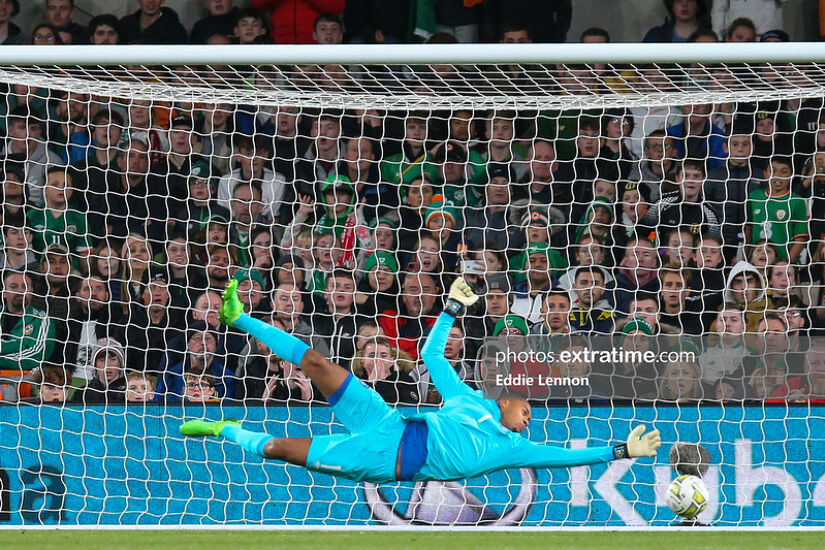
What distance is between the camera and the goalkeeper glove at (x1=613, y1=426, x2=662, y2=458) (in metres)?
4.50

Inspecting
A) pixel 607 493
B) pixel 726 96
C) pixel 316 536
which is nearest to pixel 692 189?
pixel 726 96

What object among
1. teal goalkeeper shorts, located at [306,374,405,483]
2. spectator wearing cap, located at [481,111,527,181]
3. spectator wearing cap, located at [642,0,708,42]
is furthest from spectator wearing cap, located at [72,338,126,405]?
spectator wearing cap, located at [642,0,708,42]

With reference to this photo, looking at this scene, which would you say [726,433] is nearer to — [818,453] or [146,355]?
[818,453]

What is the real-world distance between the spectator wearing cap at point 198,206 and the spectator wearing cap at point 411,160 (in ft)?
3.44

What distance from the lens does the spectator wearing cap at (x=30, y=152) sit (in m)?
6.44

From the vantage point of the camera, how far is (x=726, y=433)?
5.55 m

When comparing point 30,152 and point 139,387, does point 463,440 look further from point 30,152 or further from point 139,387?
point 30,152

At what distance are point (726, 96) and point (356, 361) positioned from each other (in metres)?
2.43

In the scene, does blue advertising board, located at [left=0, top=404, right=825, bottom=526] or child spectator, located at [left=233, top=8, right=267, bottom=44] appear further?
child spectator, located at [left=233, top=8, right=267, bottom=44]

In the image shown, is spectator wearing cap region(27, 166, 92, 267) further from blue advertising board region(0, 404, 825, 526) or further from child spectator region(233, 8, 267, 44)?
child spectator region(233, 8, 267, 44)

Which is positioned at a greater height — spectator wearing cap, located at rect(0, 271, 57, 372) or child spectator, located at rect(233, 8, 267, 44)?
child spectator, located at rect(233, 8, 267, 44)

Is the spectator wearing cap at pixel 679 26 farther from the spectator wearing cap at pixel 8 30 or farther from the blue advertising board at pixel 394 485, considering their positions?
the spectator wearing cap at pixel 8 30

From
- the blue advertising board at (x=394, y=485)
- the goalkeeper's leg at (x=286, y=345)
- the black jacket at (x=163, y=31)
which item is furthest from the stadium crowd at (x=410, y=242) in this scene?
the goalkeeper's leg at (x=286, y=345)

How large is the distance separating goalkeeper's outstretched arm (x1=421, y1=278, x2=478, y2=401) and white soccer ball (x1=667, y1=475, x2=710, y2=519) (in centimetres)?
106
